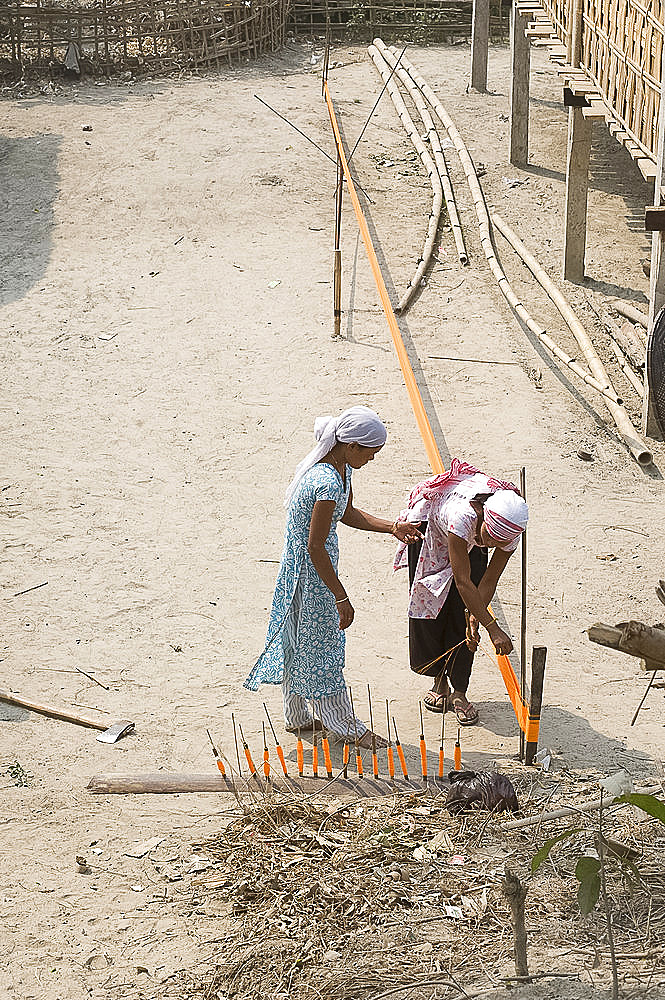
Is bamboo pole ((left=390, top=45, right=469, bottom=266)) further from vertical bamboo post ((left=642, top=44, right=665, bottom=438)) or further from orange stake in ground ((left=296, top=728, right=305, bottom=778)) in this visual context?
orange stake in ground ((left=296, top=728, right=305, bottom=778))

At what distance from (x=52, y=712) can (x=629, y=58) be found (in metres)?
5.79

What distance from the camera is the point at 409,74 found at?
14.7 metres

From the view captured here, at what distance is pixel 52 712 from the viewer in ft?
15.5

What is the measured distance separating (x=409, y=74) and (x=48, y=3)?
5033 mm

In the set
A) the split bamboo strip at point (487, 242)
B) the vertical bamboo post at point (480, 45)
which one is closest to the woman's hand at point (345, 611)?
the split bamboo strip at point (487, 242)

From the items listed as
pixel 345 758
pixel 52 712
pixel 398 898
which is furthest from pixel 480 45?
pixel 398 898

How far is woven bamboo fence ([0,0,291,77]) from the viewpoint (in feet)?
47.0

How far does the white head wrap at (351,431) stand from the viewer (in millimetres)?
4043

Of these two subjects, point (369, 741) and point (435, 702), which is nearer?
point (369, 741)

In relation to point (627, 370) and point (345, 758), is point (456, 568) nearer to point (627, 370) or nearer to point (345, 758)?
point (345, 758)

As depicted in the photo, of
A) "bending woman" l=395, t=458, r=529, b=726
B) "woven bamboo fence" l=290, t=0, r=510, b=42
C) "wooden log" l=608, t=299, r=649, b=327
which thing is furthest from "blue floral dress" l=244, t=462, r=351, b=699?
"woven bamboo fence" l=290, t=0, r=510, b=42

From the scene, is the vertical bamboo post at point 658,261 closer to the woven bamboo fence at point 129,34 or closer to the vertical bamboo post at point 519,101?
the vertical bamboo post at point 519,101

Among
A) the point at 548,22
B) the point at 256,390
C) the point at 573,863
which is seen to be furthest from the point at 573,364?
the point at 573,863

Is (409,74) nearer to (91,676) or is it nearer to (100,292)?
(100,292)
